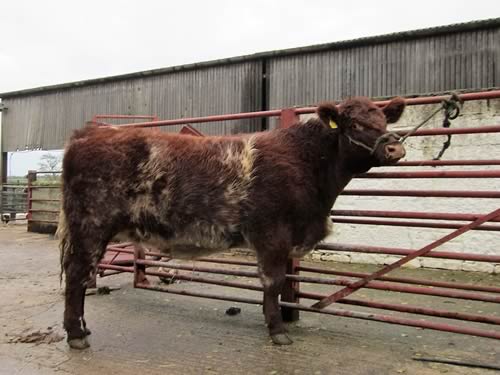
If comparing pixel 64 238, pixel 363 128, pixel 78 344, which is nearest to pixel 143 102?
pixel 64 238

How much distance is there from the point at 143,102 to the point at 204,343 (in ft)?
38.6

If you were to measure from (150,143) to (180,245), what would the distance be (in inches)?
40.2

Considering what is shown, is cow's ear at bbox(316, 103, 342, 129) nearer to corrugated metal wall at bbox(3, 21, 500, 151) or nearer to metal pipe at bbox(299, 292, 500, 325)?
metal pipe at bbox(299, 292, 500, 325)

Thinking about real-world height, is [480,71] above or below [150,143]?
above

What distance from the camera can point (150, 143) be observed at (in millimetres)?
4641

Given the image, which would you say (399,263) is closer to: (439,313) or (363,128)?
(439,313)

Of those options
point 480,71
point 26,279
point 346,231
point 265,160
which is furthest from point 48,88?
point 265,160

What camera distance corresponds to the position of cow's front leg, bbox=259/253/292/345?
14.3 ft

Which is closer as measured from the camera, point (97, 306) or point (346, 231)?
point (97, 306)

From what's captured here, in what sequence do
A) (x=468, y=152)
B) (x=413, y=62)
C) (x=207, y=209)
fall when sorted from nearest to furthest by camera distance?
(x=207, y=209) → (x=468, y=152) → (x=413, y=62)

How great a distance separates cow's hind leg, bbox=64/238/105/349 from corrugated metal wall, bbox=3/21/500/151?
26.2 ft

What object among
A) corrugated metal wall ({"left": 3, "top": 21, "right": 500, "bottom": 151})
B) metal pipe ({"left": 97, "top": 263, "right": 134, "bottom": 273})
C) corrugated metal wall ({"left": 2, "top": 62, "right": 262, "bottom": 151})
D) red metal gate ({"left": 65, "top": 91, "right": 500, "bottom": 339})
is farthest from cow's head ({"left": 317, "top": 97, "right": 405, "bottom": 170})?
corrugated metal wall ({"left": 2, "top": 62, "right": 262, "bottom": 151})

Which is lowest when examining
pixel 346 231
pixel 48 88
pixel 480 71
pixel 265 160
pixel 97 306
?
pixel 97 306

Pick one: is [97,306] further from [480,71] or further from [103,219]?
[480,71]
